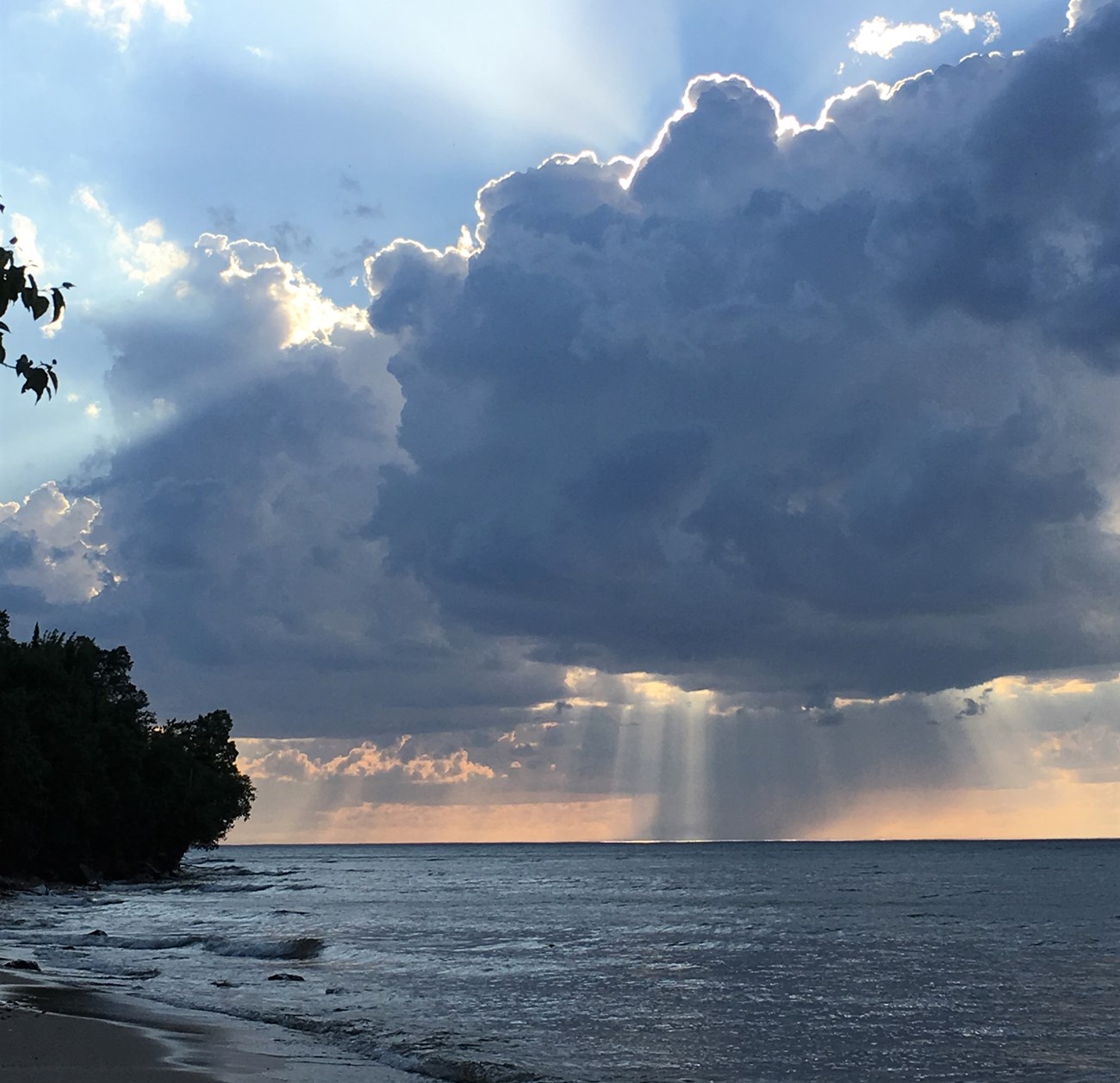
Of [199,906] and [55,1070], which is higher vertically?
[55,1070]

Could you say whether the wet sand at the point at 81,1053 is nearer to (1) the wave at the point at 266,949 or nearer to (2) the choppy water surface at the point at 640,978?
(2) the choppy water surface at the point at 640,978

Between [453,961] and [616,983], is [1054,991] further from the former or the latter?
[453,961]

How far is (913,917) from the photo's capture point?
226 ft

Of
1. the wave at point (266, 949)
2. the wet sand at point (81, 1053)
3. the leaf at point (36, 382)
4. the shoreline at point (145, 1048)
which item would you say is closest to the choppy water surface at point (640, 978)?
the wave at point (266, 949)

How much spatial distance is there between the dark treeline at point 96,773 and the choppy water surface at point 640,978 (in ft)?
25.1

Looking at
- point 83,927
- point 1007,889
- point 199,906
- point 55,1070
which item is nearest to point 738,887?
point 1007,889

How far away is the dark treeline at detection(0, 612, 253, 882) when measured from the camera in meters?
78.9

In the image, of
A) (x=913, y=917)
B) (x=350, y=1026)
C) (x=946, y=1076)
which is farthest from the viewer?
(x=913, y=917)

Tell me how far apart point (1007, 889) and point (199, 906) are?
70492mm

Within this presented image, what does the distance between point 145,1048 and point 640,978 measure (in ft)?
69.3

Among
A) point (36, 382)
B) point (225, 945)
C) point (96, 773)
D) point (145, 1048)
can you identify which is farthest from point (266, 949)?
point (96, 773)

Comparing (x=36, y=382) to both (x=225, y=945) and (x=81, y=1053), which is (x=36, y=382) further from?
(x=225, y=945)

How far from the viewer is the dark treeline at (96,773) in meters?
78.9

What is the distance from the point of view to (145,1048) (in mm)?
19625
